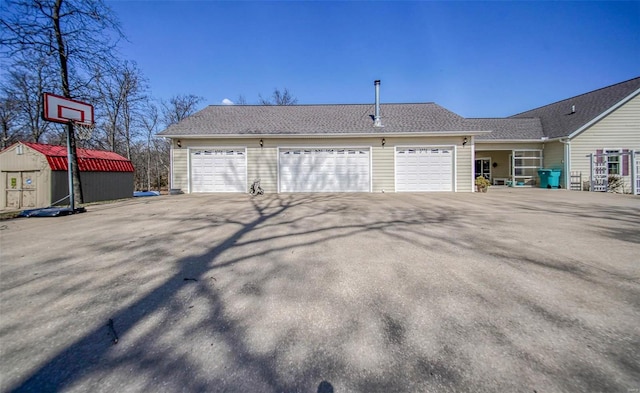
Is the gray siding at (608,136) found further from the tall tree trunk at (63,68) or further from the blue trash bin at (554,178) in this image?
the tall tree trunk at (63,68)

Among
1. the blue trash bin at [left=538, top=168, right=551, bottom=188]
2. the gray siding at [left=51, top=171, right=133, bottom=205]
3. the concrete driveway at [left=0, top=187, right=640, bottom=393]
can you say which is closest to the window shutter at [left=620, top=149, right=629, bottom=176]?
the blue trash bin at [left=538, top=168, right=551, bottom=188]

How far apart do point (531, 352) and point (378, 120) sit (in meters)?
12.7

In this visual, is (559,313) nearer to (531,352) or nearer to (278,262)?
(531,352)

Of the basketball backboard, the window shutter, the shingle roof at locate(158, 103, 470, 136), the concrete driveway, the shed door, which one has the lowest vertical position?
the concrete driveway

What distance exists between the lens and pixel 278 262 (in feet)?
11.3

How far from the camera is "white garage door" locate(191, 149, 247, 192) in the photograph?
42.5ft

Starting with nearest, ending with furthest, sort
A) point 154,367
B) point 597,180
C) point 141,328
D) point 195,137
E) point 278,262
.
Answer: point 154,367 < point 141,328 < point 278,262 < point 195,137 < point 597,180

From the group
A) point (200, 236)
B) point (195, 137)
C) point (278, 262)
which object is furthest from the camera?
point (195, 137)

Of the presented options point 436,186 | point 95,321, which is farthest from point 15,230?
point 436,186

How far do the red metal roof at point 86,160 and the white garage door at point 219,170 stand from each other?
15.7ft

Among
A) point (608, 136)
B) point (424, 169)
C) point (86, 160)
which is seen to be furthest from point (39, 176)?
point (608, 136)

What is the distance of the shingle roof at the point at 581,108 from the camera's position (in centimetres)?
1448

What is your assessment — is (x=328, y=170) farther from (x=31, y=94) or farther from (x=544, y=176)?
(x=31, y=94)

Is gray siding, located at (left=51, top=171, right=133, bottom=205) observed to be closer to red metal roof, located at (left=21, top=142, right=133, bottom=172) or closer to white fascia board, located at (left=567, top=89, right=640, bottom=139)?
red metal roof, located at (left=21, top=142, right=133, bottom=172)
